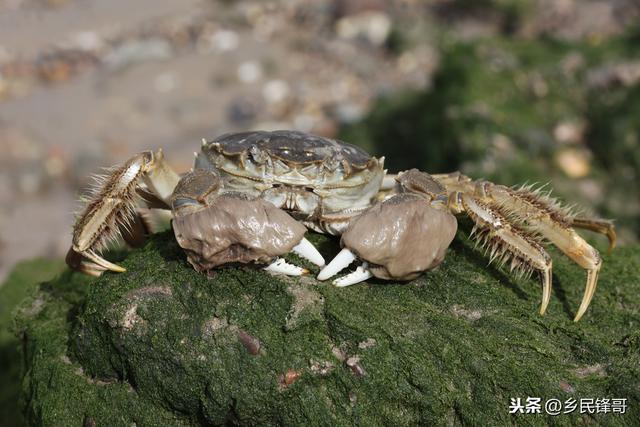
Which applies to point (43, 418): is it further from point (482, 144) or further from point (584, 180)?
point (584, 180)

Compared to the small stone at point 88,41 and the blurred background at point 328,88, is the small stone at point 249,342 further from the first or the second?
the small stone at point 88,41

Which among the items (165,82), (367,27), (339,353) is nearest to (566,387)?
(339,353)

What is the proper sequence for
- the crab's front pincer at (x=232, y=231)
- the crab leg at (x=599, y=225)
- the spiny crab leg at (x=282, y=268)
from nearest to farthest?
the crab's front pincer at (x=232, y=231) < the spiny crab leg at (x=282, y=268) < the crab leg at (x=599, y=225)

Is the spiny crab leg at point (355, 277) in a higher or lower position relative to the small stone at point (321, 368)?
higher

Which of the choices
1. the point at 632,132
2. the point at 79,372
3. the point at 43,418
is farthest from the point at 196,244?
the point at 632,132

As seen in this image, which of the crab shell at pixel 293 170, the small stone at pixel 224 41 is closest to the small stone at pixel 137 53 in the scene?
the small stone at pixel 224 41

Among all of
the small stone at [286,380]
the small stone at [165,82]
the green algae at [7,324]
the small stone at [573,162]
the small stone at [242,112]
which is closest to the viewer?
the small stone at [286,380]

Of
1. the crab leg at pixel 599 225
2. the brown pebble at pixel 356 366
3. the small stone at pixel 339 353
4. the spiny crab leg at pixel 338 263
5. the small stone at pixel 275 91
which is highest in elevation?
the spiny crab leg at pixel 338 263

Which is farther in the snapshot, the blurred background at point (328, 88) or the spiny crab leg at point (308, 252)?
the blurred background at point (328, 88)
